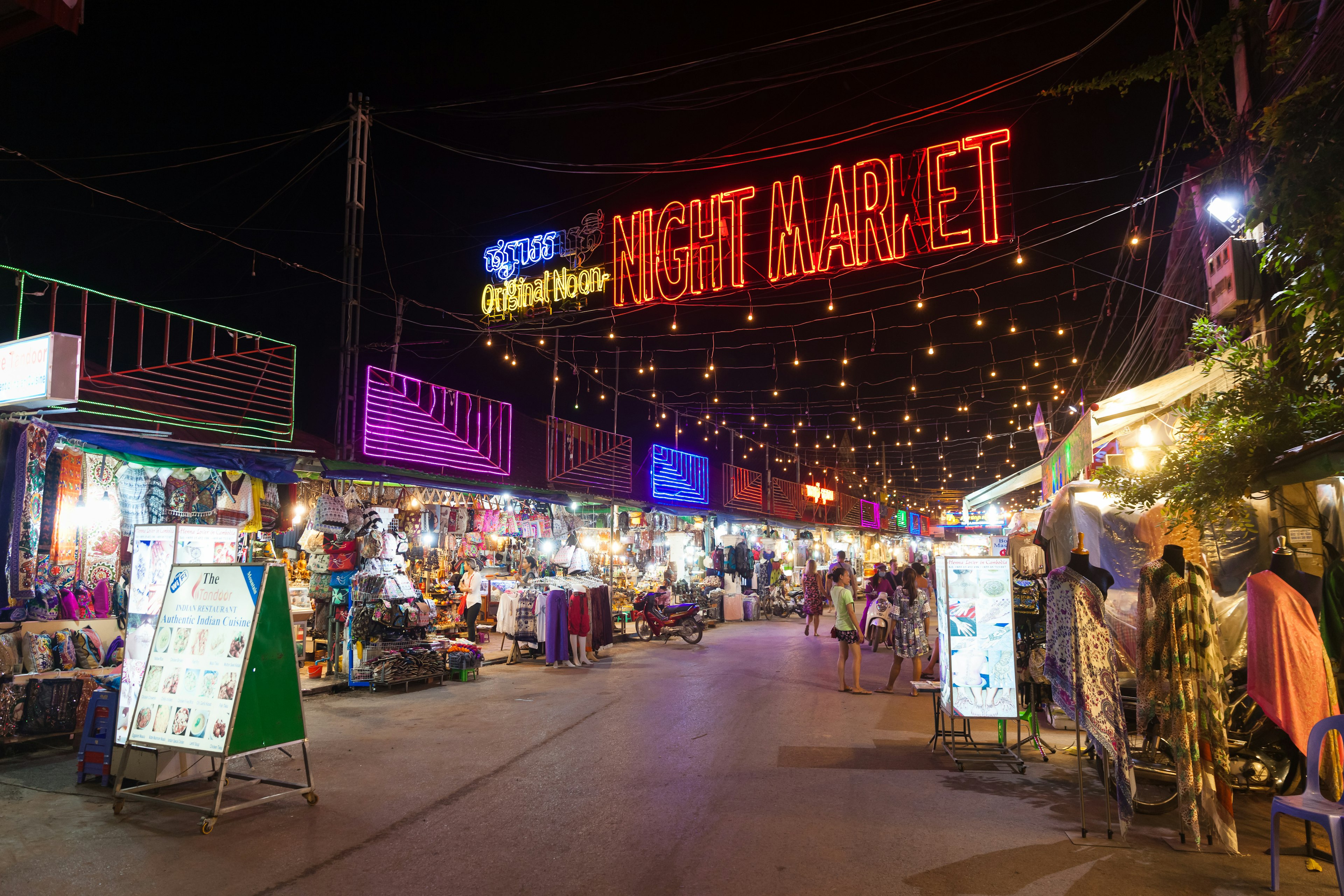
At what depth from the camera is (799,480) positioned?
38.5 m

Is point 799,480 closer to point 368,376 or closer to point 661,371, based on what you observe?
point 661,371

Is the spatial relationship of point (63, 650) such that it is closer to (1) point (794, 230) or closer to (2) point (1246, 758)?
(1) point (794, 230)

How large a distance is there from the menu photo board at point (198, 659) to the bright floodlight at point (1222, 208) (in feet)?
30.9

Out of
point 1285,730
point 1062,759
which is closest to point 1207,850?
point 1285,730

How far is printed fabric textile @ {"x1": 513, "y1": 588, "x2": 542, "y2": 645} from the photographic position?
1472 centimetres

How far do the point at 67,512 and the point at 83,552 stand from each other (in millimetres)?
977

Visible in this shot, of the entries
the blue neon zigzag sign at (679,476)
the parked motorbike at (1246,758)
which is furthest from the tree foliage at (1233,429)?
the blue neon zigzag sign at (679,476)

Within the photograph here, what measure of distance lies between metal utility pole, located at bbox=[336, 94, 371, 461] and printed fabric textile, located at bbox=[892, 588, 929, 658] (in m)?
9.33

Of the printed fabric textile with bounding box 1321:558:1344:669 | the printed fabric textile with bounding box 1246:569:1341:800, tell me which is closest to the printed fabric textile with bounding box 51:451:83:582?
the printed fabric textile with bounding box 1246:569:1341:800

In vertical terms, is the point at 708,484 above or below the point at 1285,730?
above

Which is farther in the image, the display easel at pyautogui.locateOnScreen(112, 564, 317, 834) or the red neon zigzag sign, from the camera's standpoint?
the red neon zigzag sign

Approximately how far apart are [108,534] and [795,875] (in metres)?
9.09

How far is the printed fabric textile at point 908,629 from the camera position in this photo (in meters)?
11.9

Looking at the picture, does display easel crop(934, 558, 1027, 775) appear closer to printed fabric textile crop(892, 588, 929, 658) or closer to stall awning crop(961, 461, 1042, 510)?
printed fabric textile crop(892, 588, 929, 658)
